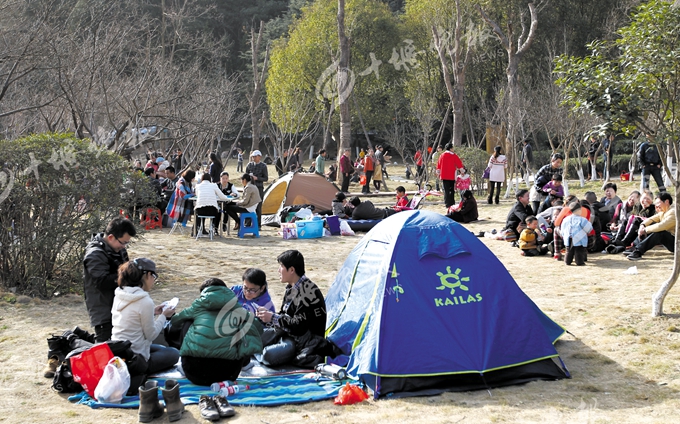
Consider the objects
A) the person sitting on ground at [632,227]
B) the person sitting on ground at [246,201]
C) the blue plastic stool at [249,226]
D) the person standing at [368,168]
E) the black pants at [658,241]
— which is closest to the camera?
the black pants at [658,241]

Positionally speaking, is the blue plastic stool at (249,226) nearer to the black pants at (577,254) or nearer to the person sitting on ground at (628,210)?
the black pants at (577,254)

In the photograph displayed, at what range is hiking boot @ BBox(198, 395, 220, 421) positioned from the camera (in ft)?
15.8

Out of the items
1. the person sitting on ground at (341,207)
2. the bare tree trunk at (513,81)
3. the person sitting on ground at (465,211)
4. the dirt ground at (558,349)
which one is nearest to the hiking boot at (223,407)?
the dirt ground at (558,349)

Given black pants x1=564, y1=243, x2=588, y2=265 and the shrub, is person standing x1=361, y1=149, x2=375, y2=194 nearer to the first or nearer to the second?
black pants x1=564, y1=243, x2=588, y2=265

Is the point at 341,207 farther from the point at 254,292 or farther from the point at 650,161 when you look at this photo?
the point at 254,292

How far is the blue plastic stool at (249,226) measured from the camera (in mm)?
13227

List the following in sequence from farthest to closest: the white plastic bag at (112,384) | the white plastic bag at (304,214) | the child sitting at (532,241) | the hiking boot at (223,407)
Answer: the white plastic bag at (304,214)
the child sitting at (532,241)
the white plastic bag at (112,384)
the hiking boot at (223,407)

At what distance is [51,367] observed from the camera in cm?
566

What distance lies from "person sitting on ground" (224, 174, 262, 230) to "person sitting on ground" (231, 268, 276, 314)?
22.6 feet

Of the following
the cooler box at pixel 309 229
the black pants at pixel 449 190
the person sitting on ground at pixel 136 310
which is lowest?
the person sitting on ground at pixel 136 310

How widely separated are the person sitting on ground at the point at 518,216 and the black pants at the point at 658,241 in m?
2.05

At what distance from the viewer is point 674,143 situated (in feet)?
22.2

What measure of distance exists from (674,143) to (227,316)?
467cm

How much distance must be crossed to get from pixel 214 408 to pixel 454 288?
221 cm
